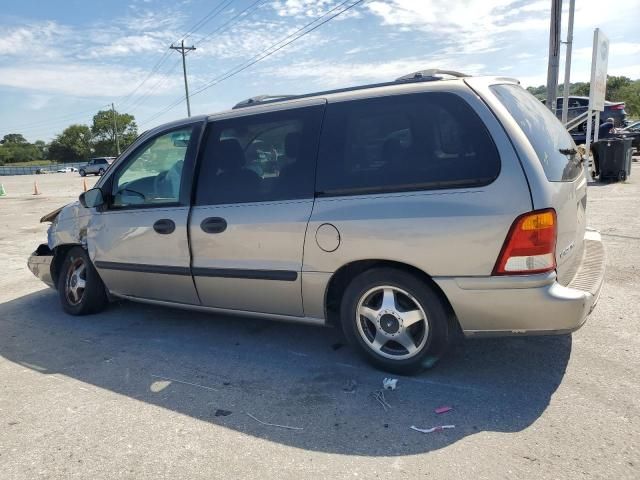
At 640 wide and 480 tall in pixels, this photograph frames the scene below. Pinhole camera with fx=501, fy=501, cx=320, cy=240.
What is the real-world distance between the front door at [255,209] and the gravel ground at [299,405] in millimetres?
527

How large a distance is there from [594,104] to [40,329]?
1342 centimetres

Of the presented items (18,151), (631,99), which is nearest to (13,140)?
(18,151)

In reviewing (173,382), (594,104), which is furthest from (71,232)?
(594,104)

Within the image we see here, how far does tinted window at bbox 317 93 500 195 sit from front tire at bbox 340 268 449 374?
586mm

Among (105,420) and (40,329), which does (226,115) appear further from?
(40,329)

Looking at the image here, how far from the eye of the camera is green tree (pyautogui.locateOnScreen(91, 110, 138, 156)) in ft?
343

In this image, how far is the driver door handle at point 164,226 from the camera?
12.9ft

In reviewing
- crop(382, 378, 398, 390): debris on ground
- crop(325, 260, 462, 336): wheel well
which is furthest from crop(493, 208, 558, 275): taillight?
crop(382, 378, 398, 390): debris on ground

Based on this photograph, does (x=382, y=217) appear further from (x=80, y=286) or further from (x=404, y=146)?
(x=80, y=286)

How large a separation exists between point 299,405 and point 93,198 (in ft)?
9.10

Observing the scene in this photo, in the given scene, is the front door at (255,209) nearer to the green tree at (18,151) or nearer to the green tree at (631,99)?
the green tree at (631,99)

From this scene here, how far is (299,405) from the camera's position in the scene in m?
3.02

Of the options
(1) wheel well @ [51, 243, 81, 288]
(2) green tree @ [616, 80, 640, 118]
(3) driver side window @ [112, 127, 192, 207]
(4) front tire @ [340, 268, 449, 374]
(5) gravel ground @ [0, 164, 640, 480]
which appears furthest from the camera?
(2) green tree @ [616, 80, 640, 118]

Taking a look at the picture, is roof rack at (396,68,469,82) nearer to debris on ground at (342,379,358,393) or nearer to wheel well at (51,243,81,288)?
debris on ground at (342,379,358,393)
